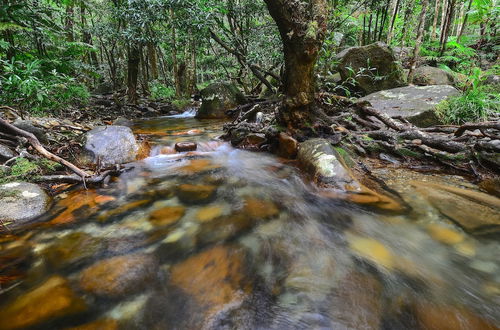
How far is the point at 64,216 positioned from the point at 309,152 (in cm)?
308

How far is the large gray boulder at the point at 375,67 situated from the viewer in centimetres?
773

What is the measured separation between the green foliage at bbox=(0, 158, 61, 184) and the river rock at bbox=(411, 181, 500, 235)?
4587mm

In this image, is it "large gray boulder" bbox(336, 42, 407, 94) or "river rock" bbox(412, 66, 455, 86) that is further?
"river rock" bbox(412, 66, 455, 86)

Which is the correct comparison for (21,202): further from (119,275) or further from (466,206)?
(466,206)

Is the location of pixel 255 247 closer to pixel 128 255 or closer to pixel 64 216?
pixel 128 255

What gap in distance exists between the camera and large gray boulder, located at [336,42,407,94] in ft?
25.3

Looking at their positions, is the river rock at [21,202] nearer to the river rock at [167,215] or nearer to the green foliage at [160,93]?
the river rock at [167,215]

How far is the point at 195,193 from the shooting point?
3.23 meters

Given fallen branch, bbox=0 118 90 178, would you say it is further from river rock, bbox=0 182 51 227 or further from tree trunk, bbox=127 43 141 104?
tree trunk, bbox=127 43 141 104

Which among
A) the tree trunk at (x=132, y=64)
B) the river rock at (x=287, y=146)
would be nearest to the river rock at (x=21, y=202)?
the river rock at (x=287, y=146)

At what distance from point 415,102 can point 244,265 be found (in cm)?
562

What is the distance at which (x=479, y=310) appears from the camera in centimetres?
157

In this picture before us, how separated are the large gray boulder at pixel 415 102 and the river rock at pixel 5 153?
18.4 ft

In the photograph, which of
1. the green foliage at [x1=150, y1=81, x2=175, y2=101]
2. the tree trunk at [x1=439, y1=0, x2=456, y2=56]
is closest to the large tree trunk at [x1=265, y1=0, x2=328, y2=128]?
the tree trunk at [x1=439, y1=0, x2=456, y2=56]
